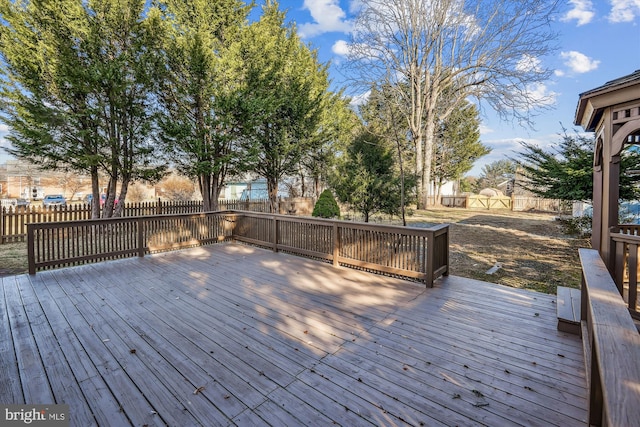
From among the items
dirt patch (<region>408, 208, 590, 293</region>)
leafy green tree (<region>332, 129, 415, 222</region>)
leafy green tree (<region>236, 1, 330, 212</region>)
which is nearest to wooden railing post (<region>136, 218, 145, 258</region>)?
leafy green tree (<region>332, 129, 415, 222</region>)

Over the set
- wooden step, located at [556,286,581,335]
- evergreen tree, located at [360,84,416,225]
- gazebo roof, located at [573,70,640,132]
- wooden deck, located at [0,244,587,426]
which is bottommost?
wooden deck, located at [0,244,587,426]

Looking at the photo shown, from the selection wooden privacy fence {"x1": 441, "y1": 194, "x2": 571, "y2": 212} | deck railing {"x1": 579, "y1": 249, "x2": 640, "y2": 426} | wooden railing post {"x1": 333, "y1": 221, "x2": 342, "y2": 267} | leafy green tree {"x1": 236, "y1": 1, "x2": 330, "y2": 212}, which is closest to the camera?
deck railing {"x1": 579, "y1": 249, "x2": 640, "y2": 426}

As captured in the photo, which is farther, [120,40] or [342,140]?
[342,140]

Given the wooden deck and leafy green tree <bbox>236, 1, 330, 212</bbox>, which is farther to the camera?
leafy green tree <bbox>236, 1, 330, 212</bbox>

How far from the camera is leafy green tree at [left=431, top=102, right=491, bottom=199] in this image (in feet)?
73.7

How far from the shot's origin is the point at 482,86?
16.9 meters

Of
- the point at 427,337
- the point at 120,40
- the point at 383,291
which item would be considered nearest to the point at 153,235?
the point at 383,291

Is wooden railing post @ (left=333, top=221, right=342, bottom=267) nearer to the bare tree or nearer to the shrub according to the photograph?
the shrub

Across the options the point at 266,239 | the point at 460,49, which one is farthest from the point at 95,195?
the point at 460,49

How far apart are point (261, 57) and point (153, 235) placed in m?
7.44

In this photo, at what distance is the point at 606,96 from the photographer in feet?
10.4

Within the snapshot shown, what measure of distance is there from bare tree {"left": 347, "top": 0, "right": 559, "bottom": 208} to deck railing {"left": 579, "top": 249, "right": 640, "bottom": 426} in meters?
14.5

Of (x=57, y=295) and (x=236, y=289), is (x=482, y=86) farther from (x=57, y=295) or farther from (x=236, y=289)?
(x=57, y=295)

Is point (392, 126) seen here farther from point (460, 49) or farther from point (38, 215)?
point (38, 215)
